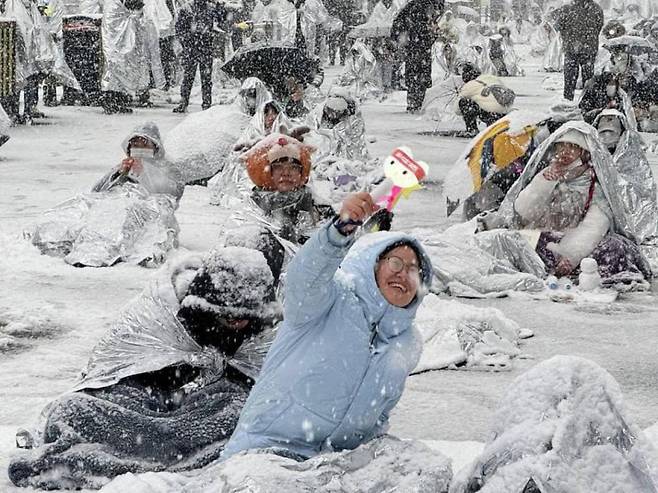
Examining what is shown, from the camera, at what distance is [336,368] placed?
9.49 ft

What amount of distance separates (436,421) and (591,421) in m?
1.54

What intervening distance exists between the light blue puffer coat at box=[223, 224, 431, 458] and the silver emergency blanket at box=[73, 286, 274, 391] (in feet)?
2.28

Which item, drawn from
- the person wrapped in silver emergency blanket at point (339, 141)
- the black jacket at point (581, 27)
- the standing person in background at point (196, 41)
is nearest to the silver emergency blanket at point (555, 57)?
the black jacket at point (581, 27)

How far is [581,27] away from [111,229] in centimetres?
1092

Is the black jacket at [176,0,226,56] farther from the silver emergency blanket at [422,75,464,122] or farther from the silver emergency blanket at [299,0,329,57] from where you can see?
the silver emergency blanket at [299,0,329,57]

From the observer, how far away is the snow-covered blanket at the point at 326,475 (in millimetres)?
2641

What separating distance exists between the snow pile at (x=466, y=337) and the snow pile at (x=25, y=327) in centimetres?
167

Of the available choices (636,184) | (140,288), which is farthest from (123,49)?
(140,288)

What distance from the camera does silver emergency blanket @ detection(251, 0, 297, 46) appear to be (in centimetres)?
2012

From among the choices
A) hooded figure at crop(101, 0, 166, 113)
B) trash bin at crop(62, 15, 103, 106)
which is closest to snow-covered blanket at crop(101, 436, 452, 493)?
hooded figure at crop(101, 0, 166, 113)

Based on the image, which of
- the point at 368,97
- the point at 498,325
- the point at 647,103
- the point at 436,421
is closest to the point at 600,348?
the point at 498,325

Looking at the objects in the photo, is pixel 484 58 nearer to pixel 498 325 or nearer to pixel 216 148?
pixel 216 148

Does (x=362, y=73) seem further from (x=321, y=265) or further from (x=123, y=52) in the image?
(x=321, y=265)

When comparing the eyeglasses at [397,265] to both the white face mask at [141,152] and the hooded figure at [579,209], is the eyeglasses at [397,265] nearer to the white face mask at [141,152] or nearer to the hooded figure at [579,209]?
the hooded figure at [579,209]
